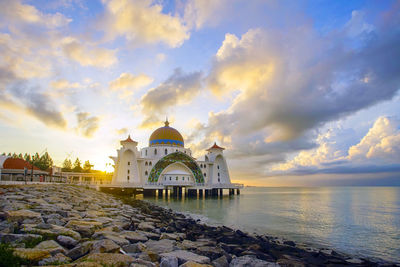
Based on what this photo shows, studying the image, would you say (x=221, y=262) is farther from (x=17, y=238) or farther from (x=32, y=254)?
(x=17, y=238)

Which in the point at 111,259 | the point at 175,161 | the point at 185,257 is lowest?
the point at 185,257

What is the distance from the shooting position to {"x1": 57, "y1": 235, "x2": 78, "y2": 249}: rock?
719 cm

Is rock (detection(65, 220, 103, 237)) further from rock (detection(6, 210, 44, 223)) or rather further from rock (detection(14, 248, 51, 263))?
rock (detection(14, 248, 51, 263))

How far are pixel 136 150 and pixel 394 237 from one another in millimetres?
43812

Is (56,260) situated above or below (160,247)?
above

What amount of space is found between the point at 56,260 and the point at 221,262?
4356 millimetres

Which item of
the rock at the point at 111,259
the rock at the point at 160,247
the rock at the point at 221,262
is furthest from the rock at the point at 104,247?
the rock at the point at 221,262

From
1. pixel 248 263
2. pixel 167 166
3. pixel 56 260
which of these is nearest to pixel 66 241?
pixel 56 260

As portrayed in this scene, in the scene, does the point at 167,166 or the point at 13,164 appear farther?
the point at 167,166

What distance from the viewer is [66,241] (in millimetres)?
7227

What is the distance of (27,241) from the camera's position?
22.2 feet

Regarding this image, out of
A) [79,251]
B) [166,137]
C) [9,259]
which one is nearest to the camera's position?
[9,259]

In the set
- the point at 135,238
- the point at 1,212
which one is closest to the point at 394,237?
the point at 135,238

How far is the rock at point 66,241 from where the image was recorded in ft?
23.6
